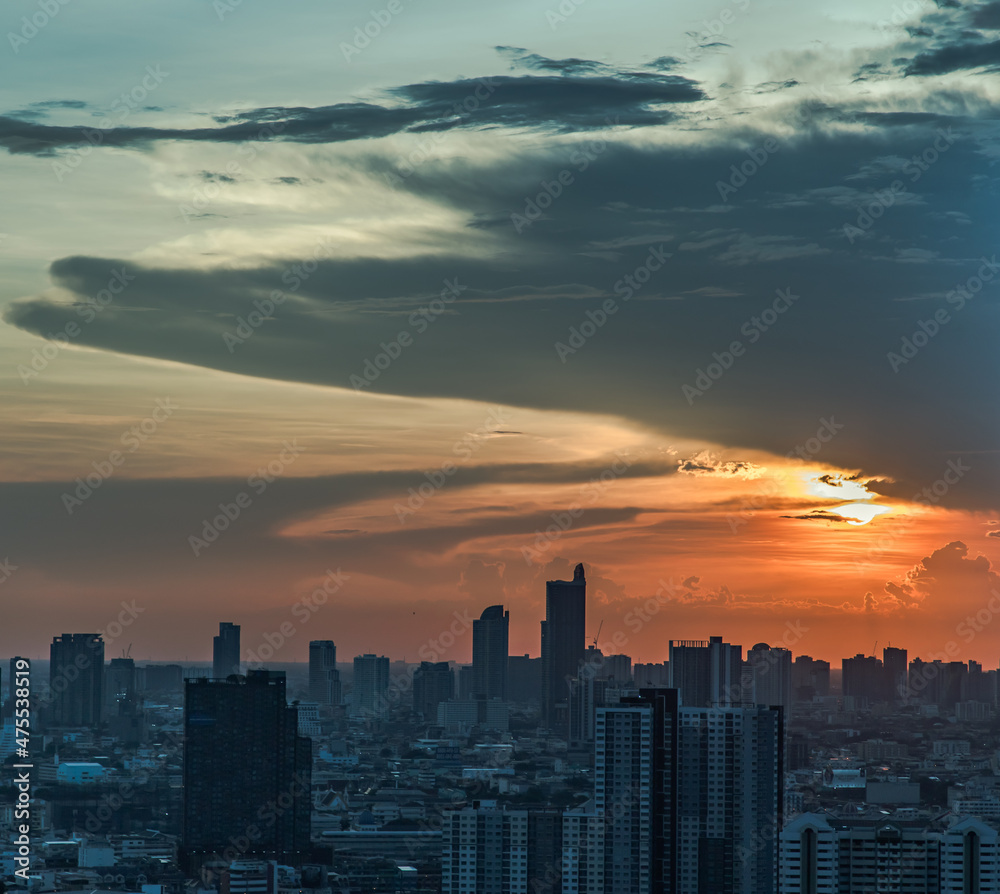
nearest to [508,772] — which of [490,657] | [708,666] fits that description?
[708,666]

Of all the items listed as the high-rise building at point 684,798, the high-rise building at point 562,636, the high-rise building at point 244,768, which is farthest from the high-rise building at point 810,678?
the high-rise building at point 684,798

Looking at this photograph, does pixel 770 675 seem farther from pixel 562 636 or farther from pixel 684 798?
pixel 684 798

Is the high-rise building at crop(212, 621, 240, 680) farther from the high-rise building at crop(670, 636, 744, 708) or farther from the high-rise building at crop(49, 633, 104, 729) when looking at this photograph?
the high-rise building at crop(670, 636, 744, 708)

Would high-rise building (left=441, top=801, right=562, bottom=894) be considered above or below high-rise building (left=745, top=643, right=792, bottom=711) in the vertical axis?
below

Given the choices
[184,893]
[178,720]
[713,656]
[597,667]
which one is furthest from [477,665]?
[184,893]

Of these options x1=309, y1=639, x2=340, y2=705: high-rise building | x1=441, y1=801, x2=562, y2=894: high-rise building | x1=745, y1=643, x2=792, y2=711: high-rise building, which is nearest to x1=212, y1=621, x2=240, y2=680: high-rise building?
x1=309, y1=639, x2=340, y2=705: high-rise building

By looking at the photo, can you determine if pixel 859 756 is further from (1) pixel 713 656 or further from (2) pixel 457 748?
(2) pixel 457 748

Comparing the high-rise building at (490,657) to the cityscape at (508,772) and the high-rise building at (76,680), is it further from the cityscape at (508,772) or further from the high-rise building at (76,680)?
the high-rise building at (76,680)
